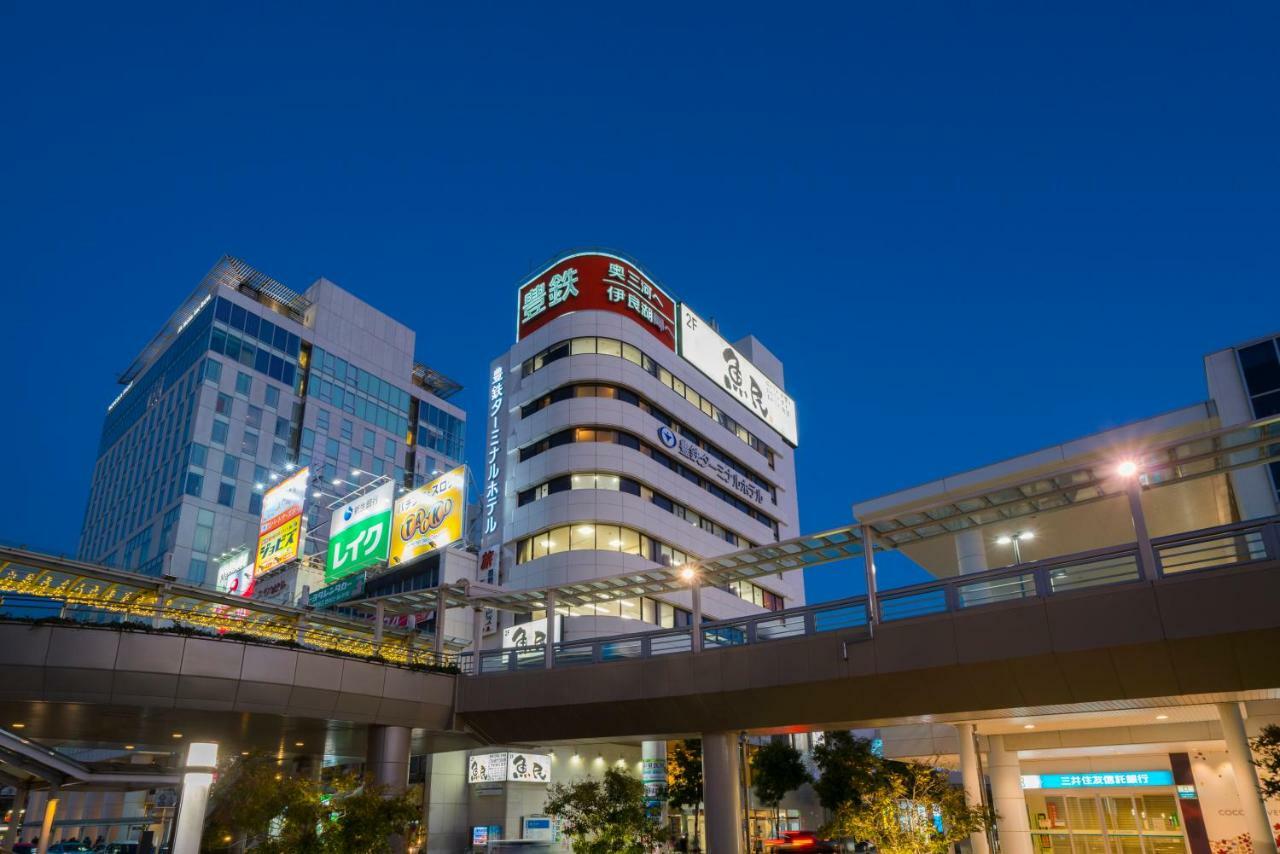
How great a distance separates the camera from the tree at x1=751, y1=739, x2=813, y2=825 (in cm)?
5788

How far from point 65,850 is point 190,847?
33606mm

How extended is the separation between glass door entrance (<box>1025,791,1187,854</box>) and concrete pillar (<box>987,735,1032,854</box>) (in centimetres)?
78

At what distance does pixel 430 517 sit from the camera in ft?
156

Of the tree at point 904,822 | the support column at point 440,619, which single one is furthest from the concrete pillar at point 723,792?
the support column at point 440,619

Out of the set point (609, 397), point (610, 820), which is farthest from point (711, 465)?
point (610, 820)

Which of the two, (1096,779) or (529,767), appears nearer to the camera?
(1096,779)

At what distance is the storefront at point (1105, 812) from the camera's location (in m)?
29.2

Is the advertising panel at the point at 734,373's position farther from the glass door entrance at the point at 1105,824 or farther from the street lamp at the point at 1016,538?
the glass door entrance at the point at 1105,824

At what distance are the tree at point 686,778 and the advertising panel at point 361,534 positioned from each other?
2149 cm

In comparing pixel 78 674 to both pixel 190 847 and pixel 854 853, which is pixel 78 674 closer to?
pixel 190 847

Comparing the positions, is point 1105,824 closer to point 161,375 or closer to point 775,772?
point 775,772

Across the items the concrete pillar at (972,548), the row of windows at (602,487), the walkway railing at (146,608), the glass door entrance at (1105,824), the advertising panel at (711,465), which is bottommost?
the glass door entrance at (1105,824)

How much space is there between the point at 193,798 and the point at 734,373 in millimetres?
53998

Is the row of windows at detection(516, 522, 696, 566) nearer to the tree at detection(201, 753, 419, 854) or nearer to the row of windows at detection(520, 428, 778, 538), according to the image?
the row of windows at detection(520, 428, 778, 538)
